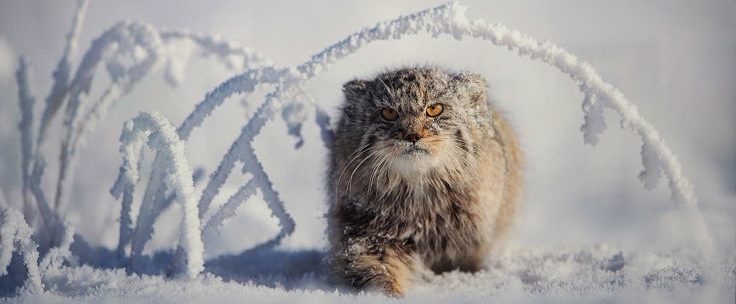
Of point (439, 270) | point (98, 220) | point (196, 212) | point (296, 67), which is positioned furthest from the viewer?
point (98, 220)

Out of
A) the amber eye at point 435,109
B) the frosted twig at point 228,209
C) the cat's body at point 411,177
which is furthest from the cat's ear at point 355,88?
the frosted twig at point 228,209

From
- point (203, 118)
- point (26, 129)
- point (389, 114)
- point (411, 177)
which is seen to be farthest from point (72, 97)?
point (411, 177)

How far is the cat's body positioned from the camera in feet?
7.30

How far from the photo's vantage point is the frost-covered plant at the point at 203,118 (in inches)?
80.7

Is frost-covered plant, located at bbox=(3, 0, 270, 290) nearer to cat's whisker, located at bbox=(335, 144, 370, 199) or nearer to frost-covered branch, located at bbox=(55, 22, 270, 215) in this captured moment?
frost-covered branch, located at bbox=(55, 22, 270, 215)

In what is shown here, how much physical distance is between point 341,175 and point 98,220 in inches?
44.4

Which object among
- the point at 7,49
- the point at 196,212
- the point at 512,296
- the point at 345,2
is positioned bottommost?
the point at 512,296

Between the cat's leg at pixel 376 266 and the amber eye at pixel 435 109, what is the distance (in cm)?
Result: 49

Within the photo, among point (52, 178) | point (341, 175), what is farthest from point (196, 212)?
point (52, 178)

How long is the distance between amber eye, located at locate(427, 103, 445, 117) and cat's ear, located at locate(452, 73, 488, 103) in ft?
0.35

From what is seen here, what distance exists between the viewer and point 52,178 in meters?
2.72

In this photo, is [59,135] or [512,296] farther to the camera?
[59,135]

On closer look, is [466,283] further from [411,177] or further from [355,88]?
[355,88]

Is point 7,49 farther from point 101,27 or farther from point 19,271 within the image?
point 19,271
